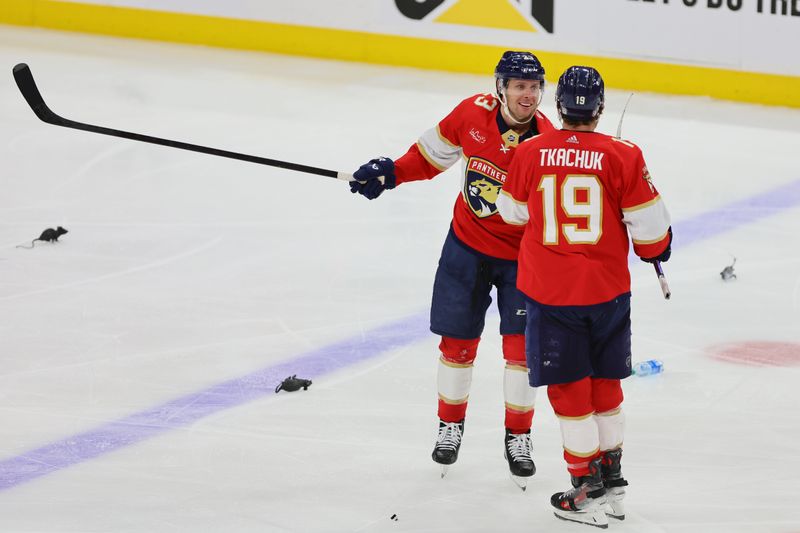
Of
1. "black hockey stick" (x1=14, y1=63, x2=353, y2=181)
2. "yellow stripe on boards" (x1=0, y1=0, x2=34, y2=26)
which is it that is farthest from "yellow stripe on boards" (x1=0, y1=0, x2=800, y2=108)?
"black hockey stick" (x1=14, y1=63, x2=353, y2=181)

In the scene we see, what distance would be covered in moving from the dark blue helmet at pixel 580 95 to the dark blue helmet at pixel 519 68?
0.27 m

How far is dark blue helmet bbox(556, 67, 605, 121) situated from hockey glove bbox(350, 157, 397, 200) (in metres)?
0.75

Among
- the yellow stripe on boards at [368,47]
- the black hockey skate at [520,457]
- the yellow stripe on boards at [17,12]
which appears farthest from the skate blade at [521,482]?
the yellow stripe on boards at [17,12]

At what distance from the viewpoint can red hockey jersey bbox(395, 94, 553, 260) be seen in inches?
149

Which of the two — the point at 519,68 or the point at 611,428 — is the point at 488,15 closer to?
the point at 519,68

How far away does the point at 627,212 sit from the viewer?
3.41 meters

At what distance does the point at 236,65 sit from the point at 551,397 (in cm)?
559

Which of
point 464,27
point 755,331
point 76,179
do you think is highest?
point 464,27

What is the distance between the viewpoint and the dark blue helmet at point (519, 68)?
3.69m

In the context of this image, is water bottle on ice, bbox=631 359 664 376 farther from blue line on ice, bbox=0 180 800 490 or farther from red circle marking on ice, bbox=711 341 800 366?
blue line on ice, bbox=0 180 800 490

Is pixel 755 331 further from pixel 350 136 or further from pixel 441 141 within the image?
pixel 350 136

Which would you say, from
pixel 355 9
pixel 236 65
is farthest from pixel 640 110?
pixel 236 65

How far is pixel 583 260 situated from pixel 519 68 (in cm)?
60

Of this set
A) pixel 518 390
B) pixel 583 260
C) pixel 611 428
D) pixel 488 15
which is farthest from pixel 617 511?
pixel 488 15
